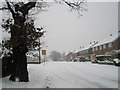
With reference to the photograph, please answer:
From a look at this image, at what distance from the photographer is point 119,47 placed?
56.6 meters

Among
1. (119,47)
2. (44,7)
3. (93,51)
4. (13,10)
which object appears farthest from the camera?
(93,51)

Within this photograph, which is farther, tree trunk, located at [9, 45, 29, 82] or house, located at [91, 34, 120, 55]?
house, located at [91, 34, 120, 55]

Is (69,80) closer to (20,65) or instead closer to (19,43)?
(20,65)

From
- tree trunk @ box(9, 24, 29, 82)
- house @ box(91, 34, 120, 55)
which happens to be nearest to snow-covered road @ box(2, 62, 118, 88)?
tree trunk @ box(9, 24, 29, 82)

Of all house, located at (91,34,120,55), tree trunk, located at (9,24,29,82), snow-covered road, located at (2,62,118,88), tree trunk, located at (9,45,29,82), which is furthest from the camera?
house, located at (91,34,120,55)

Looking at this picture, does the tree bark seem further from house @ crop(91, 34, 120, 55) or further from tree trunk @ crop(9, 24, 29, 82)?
house @ crop(91, 34, 120, 55)

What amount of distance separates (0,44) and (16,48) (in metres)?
1.69

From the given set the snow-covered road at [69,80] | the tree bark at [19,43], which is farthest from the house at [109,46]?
the tree bark at [19,43]

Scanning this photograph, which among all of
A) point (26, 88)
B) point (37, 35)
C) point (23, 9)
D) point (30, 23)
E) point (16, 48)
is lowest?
point (26, 88)

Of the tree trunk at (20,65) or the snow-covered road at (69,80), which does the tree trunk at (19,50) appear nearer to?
the tree trunk at (20,65)

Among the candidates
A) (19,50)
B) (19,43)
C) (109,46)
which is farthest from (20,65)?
(109,46)

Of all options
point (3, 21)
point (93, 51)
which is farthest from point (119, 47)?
point (3, 21)

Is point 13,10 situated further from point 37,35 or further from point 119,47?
point 119,47

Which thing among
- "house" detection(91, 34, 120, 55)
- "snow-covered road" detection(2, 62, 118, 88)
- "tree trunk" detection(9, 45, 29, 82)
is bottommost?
"snow-covered road" detection(2, 62, 118, 88)
